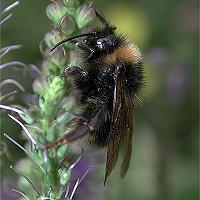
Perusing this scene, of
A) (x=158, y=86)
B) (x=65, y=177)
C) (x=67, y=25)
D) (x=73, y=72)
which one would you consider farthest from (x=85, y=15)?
(x=158, y=86)

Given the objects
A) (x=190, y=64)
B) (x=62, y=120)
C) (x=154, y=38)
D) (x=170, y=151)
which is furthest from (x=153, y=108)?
(x=62, y=120)

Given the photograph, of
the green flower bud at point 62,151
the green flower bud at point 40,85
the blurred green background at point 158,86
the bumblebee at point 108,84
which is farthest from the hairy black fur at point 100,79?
the blurred green background at point 158,86

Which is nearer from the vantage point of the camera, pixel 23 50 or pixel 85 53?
pixel 85 53

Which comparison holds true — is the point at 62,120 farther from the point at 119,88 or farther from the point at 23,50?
the point at 23,50

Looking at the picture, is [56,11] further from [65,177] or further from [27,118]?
[65,177]

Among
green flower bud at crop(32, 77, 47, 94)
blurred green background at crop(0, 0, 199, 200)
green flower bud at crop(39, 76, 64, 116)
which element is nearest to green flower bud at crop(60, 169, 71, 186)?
green flower bud at crop(39, 76, 64, 116)

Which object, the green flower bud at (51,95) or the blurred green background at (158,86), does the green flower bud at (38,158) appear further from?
the blurred green background at (158,86)

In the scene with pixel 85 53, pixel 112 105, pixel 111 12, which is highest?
pixel 111 12
